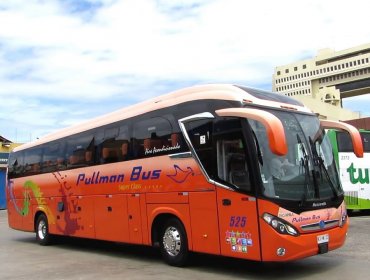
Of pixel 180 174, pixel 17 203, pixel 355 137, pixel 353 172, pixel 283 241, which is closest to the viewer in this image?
pixel 283 241

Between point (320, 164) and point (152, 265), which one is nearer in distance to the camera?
point (320, 164)

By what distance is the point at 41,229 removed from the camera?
49.8 feet

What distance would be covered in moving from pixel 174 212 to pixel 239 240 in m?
1.77

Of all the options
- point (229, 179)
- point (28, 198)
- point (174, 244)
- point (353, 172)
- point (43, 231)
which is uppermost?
point (229, 179)

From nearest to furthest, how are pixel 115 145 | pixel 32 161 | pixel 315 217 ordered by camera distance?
pixel 315 217
pixel 115 145
pixel 32 161

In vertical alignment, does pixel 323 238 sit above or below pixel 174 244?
above

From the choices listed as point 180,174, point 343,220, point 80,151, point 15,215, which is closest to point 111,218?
point 80,151

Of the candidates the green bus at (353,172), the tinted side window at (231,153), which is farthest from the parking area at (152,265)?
the green bus at (353,172)

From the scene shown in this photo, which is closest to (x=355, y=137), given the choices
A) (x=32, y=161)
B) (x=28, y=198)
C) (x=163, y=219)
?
(x=163, y=219)

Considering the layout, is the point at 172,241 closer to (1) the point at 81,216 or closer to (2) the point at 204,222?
(2) the point at 204,222

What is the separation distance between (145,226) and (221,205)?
248 centimetres

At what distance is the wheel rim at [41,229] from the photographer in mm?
14941

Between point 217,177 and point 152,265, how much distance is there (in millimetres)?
2642

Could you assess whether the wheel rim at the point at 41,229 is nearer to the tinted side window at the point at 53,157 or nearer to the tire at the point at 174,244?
the tinted side window at the point at 53,157
